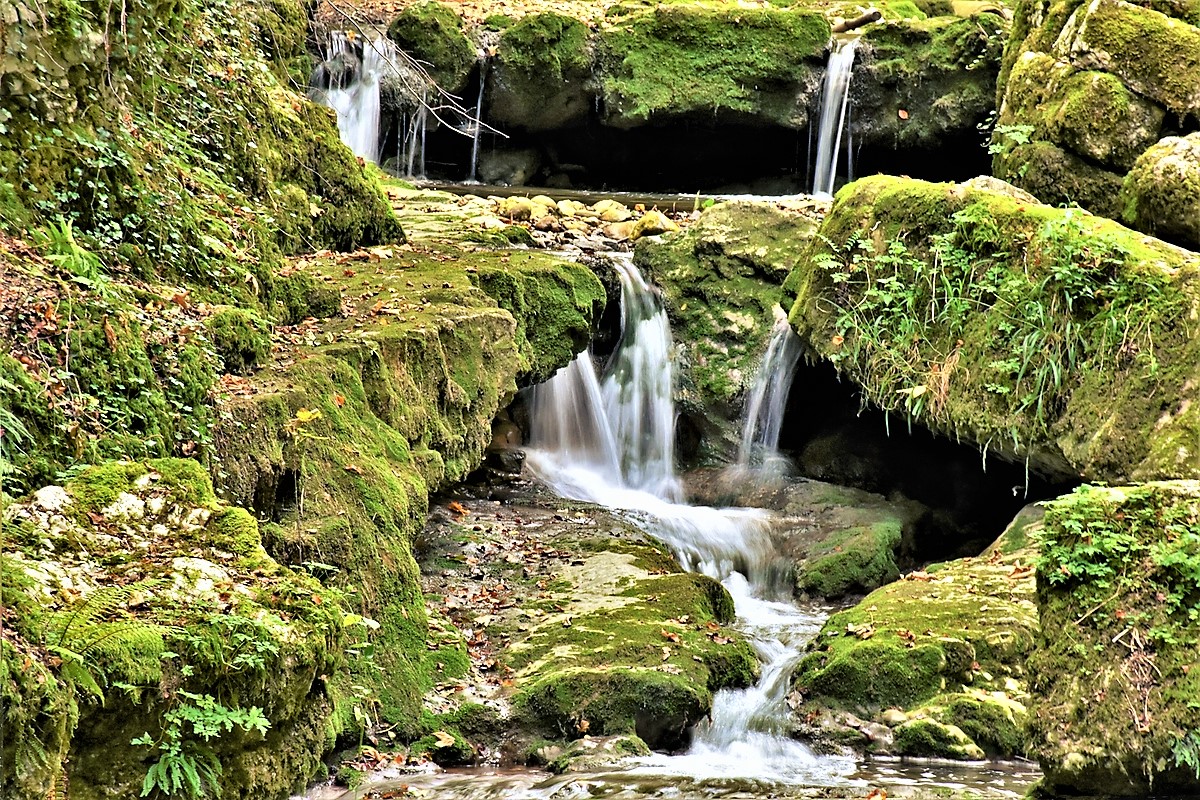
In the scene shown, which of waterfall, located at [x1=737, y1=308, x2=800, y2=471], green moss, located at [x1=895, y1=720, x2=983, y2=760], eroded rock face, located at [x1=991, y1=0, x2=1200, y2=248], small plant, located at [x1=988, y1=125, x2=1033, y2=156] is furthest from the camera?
waterfall, located at [x1=737, y1=308, x2=800, y2=471]

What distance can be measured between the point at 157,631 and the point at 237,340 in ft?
8.44

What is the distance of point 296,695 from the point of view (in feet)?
13.5

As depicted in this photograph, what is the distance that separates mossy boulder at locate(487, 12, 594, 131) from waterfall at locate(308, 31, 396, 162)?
1.79m

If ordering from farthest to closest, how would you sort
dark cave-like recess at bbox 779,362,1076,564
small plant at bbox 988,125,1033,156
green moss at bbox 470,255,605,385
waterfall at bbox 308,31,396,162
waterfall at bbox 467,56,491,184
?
waterfall at bbox 467,56,491,184 < waterfall at bbox 308,31,396,162 < small plant at bbox 988,125,1033,156 < dark cave-like recess at bbox 779,362,1076,564 < green moss at bbox 470,255,605,385

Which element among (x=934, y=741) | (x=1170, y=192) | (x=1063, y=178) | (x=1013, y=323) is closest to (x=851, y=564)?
(x=1013, y=323)

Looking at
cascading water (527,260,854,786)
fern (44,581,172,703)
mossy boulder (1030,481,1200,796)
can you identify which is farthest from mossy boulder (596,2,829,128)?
fern (44,581,172,703)

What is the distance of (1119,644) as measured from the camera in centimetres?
479

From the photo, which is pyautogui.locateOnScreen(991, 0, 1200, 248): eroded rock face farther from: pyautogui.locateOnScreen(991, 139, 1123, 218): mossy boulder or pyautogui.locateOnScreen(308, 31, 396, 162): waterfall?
pyautogui.locateOnScreen(308, 31, 396, 162): waterfall

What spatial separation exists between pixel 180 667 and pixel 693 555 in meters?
6.21

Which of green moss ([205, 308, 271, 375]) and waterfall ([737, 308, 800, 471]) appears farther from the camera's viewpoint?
waterfall ([737, 308, 800, 471])

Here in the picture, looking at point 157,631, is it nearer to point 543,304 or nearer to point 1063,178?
point 543,304

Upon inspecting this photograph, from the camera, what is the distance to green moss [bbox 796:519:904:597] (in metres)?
9.18

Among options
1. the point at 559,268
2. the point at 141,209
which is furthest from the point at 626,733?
the point at 559,268

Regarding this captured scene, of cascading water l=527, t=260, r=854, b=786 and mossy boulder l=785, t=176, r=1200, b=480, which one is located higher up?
mossy boulder l=785, t=176, r=1200, b=480
